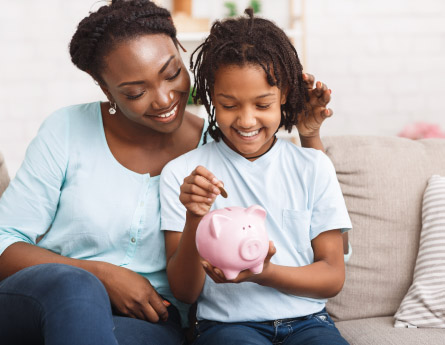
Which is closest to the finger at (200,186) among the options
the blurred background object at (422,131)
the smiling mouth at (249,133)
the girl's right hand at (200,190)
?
the girl's right hand at (200,190)

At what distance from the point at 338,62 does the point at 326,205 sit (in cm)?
220

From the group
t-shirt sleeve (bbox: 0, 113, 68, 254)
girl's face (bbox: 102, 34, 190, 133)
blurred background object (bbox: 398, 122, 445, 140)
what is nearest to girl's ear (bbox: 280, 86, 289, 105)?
girl's face (bbox: 102, 34, 190, 133)

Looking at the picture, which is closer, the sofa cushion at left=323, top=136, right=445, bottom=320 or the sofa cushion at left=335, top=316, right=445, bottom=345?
the sofa cushion at left=335, top=316, right=445, bottom=345

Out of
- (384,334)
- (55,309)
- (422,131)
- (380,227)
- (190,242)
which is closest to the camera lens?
(55,309)

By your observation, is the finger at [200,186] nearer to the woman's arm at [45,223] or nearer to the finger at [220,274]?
the finger at [220,274]

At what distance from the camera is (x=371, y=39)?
3.30 meters

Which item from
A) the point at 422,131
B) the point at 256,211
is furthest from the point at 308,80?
the point at 422,131

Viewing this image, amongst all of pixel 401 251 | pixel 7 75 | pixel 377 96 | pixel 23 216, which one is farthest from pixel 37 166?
pixel 377 96

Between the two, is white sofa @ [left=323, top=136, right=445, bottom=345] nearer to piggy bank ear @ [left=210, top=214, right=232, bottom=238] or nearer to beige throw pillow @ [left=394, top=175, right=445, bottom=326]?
beige throw pillow @ [left=394, top=175, right=445, bottom=326]

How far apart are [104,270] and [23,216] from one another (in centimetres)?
27

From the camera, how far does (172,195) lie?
1.33 meters

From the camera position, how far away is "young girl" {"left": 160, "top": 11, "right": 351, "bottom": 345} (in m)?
1.21

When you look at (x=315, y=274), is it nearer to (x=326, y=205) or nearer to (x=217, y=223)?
(x=326, y=205)

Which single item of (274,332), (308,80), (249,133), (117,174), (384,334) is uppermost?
(308,80)
